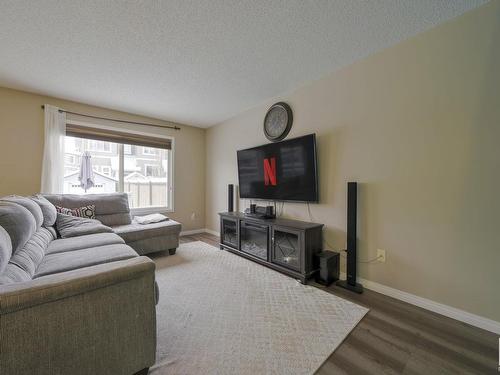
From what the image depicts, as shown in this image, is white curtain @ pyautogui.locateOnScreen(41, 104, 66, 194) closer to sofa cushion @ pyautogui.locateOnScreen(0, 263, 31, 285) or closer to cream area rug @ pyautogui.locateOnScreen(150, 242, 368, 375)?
cream area rug @ pyautogui.locateOnScreen(150, 242, 368, 375)

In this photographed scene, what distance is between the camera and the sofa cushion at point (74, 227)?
2334 millimetres

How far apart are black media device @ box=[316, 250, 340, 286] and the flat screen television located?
0.64 meters

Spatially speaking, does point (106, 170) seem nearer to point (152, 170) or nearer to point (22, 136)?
point (152, 170)

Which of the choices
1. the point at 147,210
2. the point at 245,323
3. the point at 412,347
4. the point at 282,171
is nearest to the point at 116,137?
the point at 147,210

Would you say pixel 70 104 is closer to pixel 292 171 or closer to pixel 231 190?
pixel 231 190

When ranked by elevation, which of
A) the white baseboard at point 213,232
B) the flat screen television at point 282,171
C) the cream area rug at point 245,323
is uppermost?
the flat screen television at point 282,171

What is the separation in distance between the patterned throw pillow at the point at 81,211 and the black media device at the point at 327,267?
10.2 ft

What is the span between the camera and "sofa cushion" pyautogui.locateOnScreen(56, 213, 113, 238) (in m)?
2.33

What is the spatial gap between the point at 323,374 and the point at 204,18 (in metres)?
2.59

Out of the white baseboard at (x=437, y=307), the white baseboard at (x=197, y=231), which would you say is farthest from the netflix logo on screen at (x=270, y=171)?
the white baseboard at (x=197, y=231)

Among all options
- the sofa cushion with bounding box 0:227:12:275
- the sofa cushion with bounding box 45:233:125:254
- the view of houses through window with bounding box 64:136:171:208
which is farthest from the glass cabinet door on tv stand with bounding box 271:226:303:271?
the view of houses through window with bounding box 64:136:171:208

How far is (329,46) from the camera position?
1.99 meters

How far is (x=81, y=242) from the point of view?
206 cm

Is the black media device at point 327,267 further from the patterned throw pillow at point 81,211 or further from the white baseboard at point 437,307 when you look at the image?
the patterned throw pillow at point 81,211
